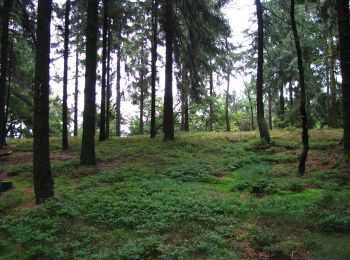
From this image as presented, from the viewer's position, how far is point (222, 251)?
624 cm

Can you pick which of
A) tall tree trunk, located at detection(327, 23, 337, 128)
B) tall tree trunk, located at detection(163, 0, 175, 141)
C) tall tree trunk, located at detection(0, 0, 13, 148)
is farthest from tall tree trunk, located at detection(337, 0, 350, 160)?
tall tree trunk, located at detection(0, 0, 13, 148)

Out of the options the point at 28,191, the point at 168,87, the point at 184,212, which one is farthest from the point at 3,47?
the point at 184,212

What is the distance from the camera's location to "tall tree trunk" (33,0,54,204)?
31.2ft

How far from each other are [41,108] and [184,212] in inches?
175

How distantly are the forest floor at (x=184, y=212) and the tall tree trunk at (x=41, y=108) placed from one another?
712 millimetres

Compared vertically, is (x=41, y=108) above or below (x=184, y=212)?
above

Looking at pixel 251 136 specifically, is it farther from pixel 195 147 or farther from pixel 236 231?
pixel 236 231

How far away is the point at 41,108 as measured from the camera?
9.51 meters

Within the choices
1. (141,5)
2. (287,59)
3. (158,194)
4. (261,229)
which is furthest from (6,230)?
(287,59)

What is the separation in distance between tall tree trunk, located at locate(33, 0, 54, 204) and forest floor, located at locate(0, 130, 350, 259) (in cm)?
71

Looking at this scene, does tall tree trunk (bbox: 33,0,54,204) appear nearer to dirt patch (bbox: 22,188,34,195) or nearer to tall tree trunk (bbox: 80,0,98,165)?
dirt patch (bbox: 22,188,34,195)

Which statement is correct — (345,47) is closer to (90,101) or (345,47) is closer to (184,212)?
(184,212)

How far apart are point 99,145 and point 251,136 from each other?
8914 mm

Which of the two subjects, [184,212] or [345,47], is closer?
[184,212]
